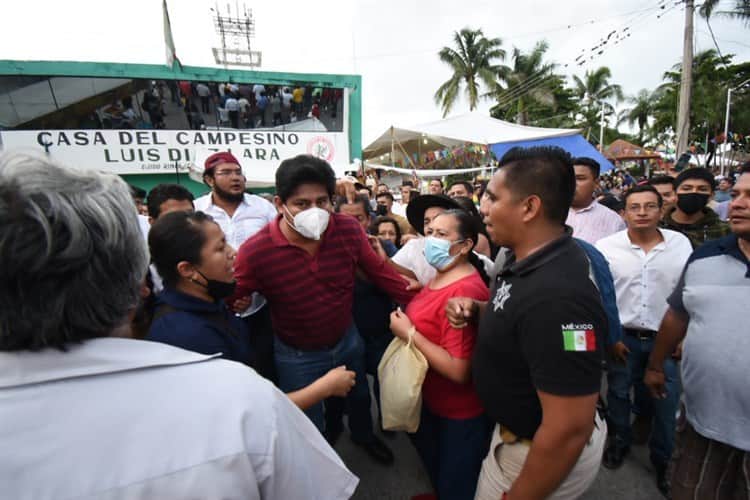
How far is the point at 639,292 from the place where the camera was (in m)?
2.49

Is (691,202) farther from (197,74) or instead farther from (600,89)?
(600,89)

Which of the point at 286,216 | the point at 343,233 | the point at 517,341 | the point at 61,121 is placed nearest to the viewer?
the point at 517,341

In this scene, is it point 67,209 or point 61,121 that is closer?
point 67,209

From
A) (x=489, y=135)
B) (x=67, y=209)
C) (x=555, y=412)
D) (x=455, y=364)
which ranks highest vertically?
(x=489, y=135)

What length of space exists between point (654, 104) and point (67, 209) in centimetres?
4359

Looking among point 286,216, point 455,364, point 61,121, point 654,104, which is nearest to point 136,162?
point 61,121

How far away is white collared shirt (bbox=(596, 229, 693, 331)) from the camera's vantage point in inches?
95.6

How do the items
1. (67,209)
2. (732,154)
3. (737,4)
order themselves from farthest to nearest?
(732,154) → (737,4) → (67,209)

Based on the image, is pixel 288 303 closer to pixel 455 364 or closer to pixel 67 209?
pixel 455 364

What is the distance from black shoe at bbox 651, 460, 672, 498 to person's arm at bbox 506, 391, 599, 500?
1.68 metres

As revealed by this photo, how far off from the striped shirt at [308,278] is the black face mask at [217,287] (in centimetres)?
47

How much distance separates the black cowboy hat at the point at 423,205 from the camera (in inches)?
104

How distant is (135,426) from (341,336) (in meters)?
1.70

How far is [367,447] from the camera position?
2.69 meters
